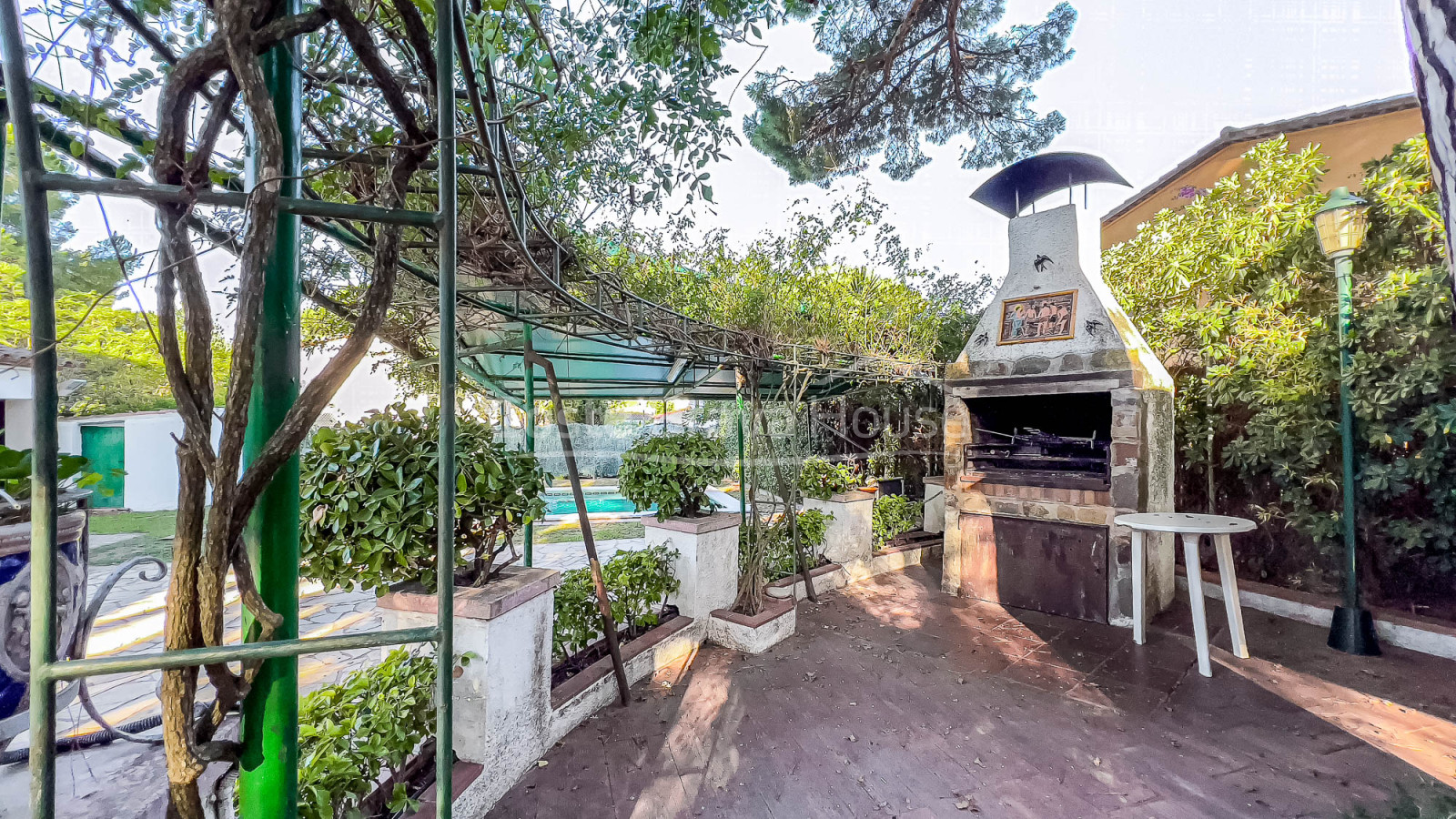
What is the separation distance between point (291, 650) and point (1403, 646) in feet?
19.0

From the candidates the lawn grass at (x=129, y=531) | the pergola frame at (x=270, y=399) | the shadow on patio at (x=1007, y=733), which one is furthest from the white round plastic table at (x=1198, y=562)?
the lawn grass at (x=129, y=531)

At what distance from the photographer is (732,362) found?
154 inches

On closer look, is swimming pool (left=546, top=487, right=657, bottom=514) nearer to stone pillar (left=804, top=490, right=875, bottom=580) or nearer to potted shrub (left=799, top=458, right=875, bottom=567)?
potted shrub (left=799, top=458, right=875, bottom=567)

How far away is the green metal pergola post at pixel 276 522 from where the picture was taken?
33.9 inches

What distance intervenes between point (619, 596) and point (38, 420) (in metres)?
2.80

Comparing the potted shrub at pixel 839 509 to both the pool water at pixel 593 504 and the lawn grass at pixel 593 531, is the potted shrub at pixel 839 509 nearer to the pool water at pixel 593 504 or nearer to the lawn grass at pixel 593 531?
the lawn grass at pixel 593 531

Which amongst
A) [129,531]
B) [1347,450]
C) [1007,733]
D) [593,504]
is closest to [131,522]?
[129,531]

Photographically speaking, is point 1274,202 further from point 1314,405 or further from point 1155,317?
point 1314,405

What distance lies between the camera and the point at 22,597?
1078 mm

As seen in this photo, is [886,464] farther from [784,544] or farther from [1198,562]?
[1198,562]

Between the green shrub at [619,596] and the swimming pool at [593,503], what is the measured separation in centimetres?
759

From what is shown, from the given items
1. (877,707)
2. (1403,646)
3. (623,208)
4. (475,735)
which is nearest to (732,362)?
(623,208)

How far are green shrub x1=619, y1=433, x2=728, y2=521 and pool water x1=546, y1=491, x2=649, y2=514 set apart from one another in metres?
7.55

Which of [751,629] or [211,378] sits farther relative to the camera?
[751,629]
